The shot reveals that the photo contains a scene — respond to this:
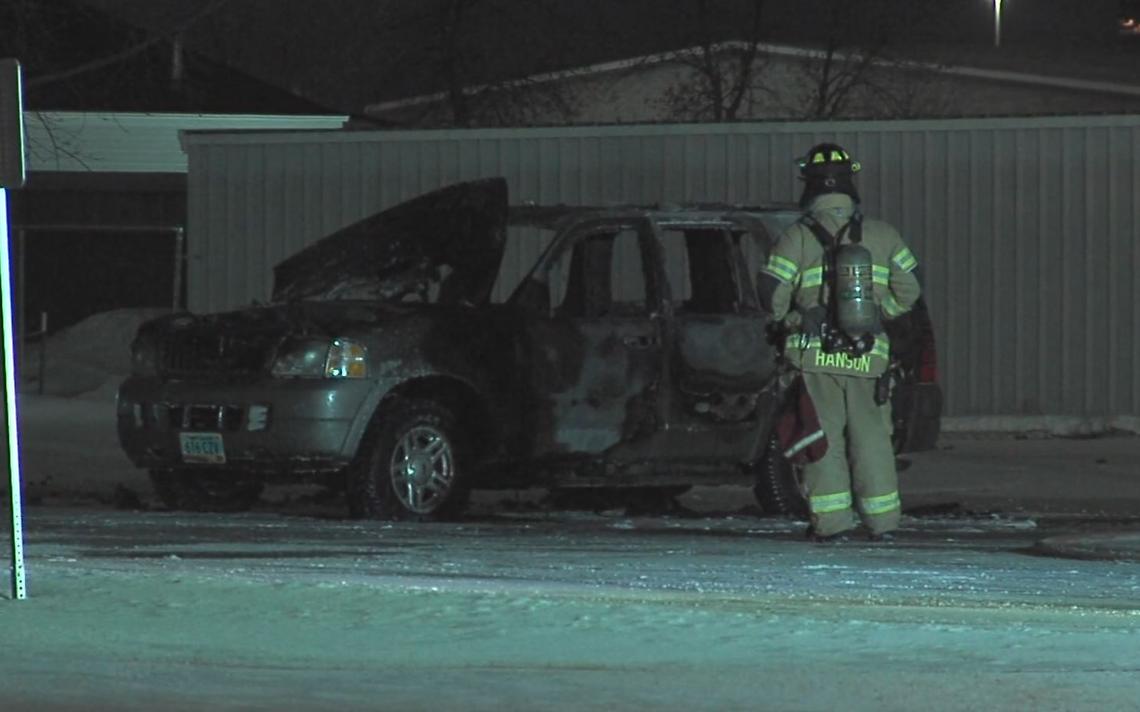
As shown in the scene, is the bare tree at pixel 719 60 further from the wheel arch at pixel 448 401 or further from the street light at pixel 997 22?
the wheel arch at pixel 448 401

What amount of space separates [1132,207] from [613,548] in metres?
Answer: 11.0

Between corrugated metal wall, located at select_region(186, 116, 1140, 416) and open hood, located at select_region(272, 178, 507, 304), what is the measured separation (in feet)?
26.2

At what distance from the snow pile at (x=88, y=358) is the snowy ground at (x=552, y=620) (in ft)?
39.8

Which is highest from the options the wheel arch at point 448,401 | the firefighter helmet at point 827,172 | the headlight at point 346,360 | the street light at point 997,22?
the street light at point 997,22

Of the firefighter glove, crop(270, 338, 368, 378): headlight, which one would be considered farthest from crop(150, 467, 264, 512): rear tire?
the firefighter glove

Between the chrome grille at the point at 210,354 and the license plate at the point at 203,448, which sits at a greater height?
the chrome grille at the point at 210,354

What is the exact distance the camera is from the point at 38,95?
33.9m

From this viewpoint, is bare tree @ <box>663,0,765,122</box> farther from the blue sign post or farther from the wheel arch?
the blue sign post

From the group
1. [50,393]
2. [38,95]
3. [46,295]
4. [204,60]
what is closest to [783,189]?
[50,393]

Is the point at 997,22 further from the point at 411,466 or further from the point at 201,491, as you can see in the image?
the point at 411,466

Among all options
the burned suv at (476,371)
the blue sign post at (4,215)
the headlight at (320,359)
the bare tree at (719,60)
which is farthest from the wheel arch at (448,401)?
the bare tree at (719,60)

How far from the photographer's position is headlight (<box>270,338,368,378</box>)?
456 inches

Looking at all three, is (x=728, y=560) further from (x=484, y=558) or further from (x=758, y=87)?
(x=758, y=87)

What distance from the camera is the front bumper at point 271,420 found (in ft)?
37.9
